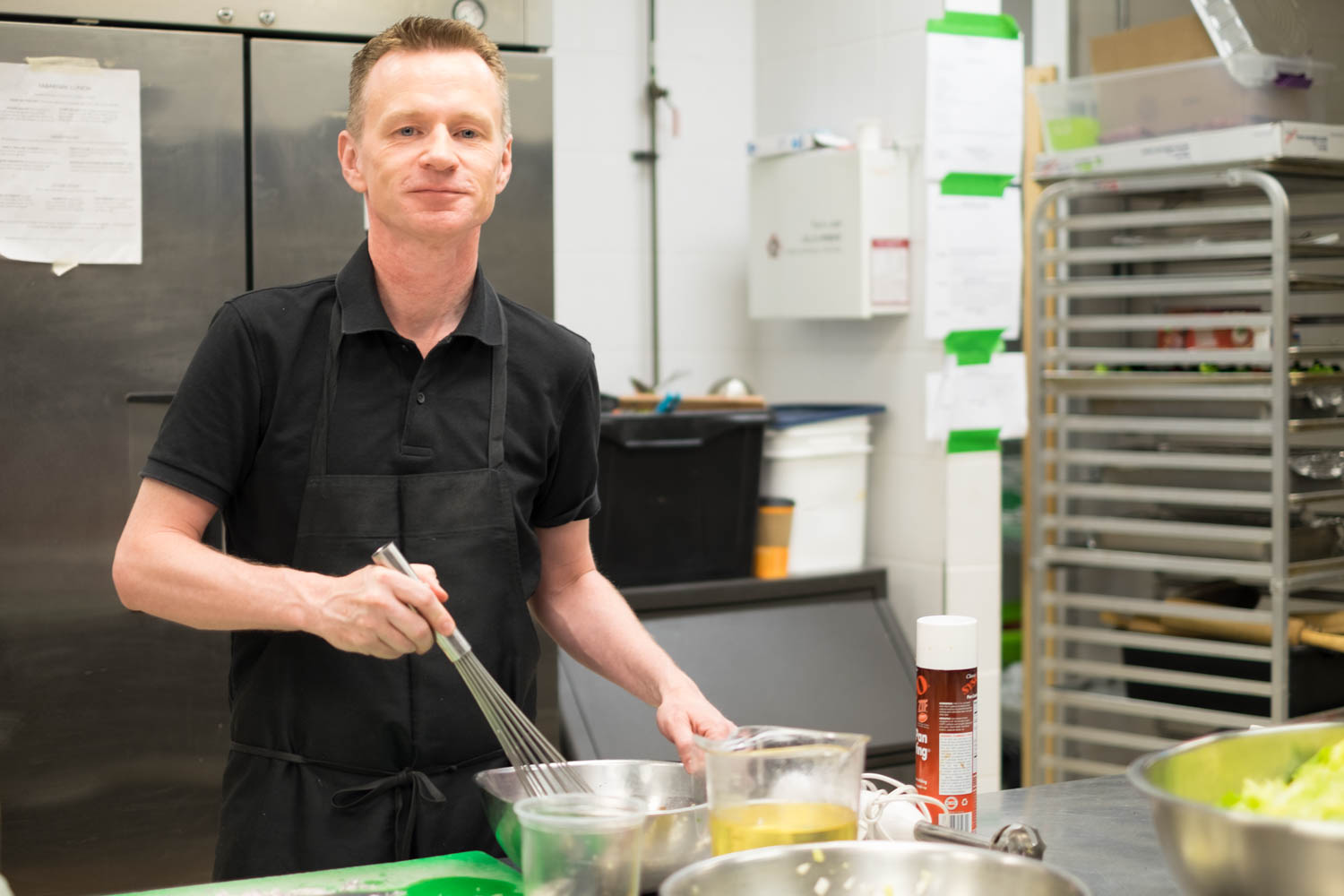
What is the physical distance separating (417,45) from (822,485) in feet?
6.18

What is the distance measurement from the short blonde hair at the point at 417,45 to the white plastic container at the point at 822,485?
5.52 ft

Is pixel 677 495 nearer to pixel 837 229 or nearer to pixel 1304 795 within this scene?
pixel 837 229

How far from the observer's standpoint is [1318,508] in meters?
3.29

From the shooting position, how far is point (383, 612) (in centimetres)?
133

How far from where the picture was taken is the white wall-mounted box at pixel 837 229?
3.29 metres

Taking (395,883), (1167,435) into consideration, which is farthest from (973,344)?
(395,883)

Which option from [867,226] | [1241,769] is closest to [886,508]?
[867,226]

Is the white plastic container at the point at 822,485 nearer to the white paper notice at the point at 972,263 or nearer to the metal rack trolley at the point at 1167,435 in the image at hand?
the white paper notice at the point at 972,263

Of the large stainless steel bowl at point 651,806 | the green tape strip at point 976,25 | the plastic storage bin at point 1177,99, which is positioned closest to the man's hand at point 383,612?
the large stainless steel bowl at point 651,806

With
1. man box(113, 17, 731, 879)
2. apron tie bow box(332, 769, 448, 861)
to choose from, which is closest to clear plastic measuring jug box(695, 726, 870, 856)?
man box(113, 17, 731, 879)

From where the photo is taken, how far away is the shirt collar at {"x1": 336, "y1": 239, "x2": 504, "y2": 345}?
1.70 m

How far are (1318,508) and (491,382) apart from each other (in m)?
2.30

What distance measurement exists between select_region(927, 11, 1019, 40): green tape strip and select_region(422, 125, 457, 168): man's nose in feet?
6.22

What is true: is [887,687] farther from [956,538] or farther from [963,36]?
[963,36]
